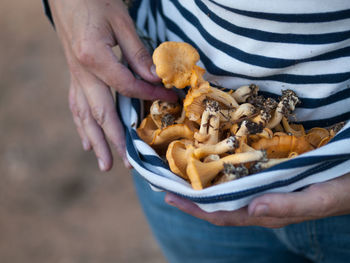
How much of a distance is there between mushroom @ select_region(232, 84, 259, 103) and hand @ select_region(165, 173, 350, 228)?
0.87ft

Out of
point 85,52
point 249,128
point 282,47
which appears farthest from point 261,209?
point 85,52

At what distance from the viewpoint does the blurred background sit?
2.70 m

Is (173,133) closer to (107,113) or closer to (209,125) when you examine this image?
(209,125)

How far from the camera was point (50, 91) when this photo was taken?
3701 mm

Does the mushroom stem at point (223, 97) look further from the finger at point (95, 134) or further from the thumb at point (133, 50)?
the finger at point (95, 134)

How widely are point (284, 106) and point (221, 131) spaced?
0.17m

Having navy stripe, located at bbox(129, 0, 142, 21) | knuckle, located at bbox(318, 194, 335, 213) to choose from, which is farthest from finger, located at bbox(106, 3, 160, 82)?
knuckle, located at bbox(318, 194, 335, 213)

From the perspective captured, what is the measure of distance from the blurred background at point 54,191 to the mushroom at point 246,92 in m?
2.05

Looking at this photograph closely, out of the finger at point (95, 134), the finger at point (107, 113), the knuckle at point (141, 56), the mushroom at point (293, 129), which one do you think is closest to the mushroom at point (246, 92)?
the mushroom at point (293, 129)

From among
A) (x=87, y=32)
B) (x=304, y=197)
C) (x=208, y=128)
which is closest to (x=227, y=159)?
(x=208, y=128)

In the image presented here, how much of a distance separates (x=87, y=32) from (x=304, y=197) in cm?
78

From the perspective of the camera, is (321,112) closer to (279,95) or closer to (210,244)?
(279,95)

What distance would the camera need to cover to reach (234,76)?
100 cm

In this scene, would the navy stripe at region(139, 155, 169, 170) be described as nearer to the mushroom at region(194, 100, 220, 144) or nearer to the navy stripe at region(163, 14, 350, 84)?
the mushroom at region(194, 100, 220, 144)
